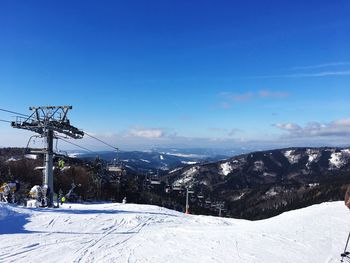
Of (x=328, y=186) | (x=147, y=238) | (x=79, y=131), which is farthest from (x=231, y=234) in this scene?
(x=328, y=186)

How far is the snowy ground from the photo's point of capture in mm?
14547

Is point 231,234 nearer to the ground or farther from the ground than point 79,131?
nearer to the ground

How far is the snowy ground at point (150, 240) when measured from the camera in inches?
573

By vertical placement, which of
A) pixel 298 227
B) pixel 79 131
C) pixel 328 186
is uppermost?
pixel 79 131

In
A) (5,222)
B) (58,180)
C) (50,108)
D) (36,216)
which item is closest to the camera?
(5,222)

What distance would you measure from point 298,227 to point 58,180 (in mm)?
86509

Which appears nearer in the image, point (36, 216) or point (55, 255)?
point (55, 255)

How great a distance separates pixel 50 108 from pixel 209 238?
67.5 ft

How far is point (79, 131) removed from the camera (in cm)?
3528

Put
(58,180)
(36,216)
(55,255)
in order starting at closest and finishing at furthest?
(55,255)
(36,216)
(58,180)

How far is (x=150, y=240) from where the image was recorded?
1791 centimetres

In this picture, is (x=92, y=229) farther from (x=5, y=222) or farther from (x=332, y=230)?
(x=332, y=230)

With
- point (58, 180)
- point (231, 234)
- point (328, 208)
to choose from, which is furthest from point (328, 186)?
point (231, 234)

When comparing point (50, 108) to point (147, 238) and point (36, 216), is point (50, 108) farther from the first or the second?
point (147, 238)
